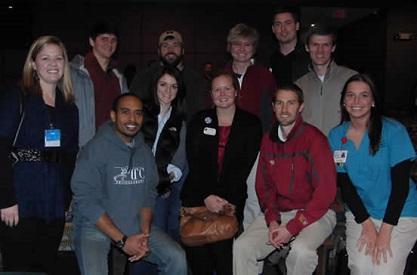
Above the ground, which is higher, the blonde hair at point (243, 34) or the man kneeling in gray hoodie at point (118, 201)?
the blonde hair at point (243, 34)

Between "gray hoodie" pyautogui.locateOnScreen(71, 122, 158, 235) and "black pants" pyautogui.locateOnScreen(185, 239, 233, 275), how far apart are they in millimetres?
490

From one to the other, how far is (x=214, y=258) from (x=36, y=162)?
1.30m

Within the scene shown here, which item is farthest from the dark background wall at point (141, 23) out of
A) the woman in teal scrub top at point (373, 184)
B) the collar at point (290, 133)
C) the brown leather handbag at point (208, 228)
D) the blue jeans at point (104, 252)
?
the blue jeans at point (104, 252)

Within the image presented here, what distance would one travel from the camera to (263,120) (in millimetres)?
3734

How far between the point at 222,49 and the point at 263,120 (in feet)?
26.7

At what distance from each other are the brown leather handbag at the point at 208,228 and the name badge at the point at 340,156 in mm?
760

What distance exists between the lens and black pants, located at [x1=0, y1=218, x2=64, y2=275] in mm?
2734

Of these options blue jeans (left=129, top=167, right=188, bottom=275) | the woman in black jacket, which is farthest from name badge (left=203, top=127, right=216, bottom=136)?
blue jeans (left=129, top=167, right=188, bottom=275)

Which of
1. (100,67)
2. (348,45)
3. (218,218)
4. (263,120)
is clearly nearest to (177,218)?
(218,218)

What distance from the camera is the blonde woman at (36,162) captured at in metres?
2.67

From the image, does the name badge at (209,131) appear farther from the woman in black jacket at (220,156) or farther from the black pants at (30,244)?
the black pants at (30,244)

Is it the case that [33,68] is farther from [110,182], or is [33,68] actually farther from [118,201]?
[118,201]

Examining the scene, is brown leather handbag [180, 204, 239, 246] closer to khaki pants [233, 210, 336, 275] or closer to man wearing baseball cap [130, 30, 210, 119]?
khaki pants [233, 210, 336, 275]

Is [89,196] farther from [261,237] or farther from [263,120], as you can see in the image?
[263,120]
